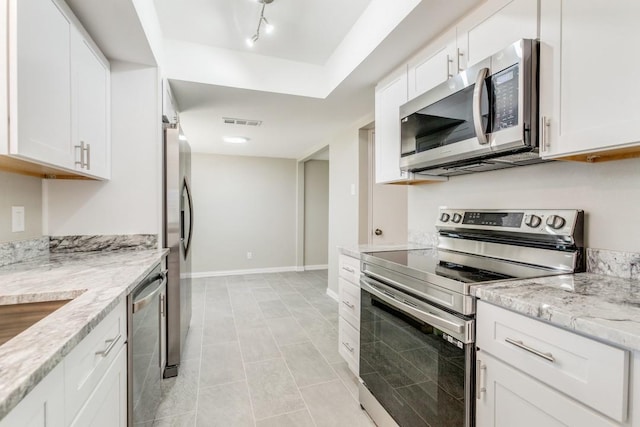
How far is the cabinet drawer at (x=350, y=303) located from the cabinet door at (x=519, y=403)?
100cm

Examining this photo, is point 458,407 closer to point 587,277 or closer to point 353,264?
point 587,277

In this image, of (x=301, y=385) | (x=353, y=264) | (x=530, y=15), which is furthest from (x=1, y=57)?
(x=301, y=385)

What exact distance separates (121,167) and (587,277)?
2.60 m

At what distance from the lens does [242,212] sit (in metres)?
5.72

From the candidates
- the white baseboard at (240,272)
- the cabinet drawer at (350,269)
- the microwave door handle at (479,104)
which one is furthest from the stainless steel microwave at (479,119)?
the white baseboard at (240,272)

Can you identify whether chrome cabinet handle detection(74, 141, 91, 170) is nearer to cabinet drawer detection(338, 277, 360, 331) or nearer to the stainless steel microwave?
cabinet drawer detection(338, 277, 360, 331)

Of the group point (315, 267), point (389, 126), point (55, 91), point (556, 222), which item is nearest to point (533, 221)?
point (556, 222)

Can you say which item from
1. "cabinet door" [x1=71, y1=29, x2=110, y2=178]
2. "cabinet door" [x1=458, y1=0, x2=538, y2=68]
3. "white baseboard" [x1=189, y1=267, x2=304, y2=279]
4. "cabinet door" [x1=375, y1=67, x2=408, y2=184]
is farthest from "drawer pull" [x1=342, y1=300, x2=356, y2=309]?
"white baseboard" [x1=189, y1=267, x2=304, y2=279]

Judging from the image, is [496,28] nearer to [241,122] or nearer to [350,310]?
[350,310]

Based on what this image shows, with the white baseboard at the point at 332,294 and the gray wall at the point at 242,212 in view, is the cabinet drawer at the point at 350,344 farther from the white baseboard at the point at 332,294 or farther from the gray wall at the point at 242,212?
the gray wall at the point at 242,212

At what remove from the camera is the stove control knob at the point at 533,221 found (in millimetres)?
1412

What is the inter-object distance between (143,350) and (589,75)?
7.10 ft

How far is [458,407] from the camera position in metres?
1.16

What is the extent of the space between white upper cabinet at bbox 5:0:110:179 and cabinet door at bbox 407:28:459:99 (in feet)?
6.25
